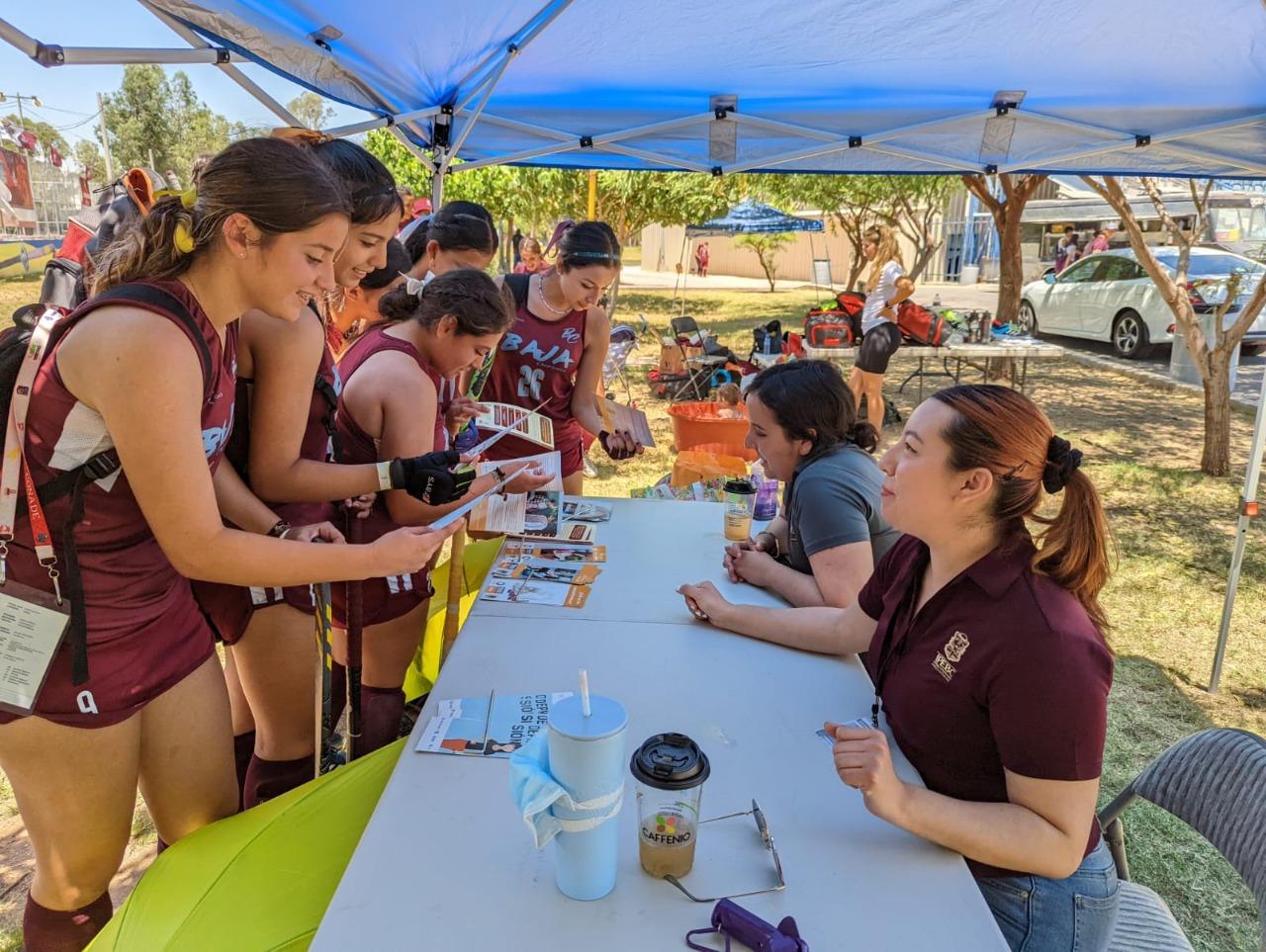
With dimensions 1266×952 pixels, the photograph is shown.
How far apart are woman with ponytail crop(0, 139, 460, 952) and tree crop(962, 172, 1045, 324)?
7.85m

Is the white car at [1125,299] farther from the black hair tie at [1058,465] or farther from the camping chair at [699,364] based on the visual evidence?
the black hair tie at [1058,465]

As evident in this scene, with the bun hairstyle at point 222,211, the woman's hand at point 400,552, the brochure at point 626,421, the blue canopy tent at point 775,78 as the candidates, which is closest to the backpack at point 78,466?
the bun hairstyle at point 222,211

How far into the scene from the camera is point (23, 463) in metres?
1.23

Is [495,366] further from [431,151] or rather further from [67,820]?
[67,820]

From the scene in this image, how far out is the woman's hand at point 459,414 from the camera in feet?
8.21

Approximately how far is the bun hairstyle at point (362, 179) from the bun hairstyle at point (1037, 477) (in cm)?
125

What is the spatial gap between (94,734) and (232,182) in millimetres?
913

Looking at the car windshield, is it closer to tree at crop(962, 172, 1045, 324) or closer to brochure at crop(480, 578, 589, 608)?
tree at crop(962, 172, 1045, 324)

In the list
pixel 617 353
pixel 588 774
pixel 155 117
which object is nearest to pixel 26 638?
pixel 588 774

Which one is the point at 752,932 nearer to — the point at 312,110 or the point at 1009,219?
the point at 312,110

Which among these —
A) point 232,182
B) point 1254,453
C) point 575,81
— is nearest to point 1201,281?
point 1254,453

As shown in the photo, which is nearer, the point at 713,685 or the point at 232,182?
the point at 232,182

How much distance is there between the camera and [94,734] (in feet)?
4.41

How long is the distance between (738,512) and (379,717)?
121 cm
